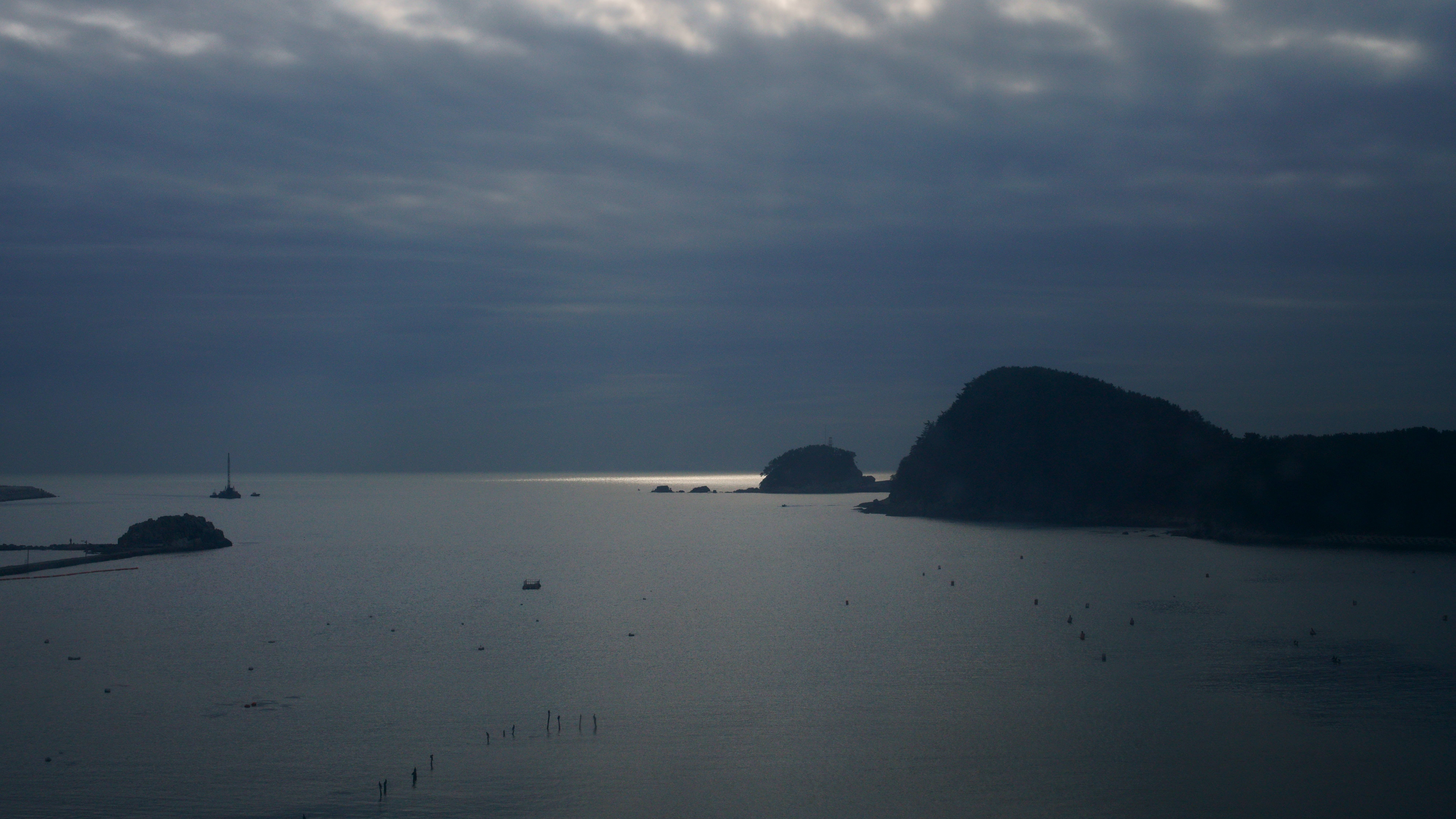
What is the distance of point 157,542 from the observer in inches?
4368

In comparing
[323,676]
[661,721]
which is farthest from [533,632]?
[661,721]

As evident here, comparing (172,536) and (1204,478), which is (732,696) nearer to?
(172,536)

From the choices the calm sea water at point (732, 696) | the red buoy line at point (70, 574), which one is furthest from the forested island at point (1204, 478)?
the red buoy line at point (70, 574)

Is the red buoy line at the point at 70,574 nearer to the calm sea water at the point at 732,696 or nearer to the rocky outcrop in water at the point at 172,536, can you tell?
the calm sea water at the point at 732,696

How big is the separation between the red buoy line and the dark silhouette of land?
4.32 m

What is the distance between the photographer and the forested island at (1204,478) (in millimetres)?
114250

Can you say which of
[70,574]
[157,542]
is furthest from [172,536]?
[70,574]

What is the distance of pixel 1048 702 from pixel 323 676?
30144mm

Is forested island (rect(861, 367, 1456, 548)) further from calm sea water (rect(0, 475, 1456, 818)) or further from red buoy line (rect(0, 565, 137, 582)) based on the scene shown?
red buoy line (rect(0, 565, 137, 582))

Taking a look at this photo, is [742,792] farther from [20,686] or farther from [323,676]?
[20,686]

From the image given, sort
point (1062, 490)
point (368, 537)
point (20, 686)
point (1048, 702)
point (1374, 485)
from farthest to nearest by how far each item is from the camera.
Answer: point (1062, 490) < point (368, 537) < point (1374, 485) < point (20, 686) < point (1048, 702)

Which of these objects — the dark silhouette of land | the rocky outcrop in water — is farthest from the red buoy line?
the rocky outcrop in water

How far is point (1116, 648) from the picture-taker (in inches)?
2046

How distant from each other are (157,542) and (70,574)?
76.8ft
